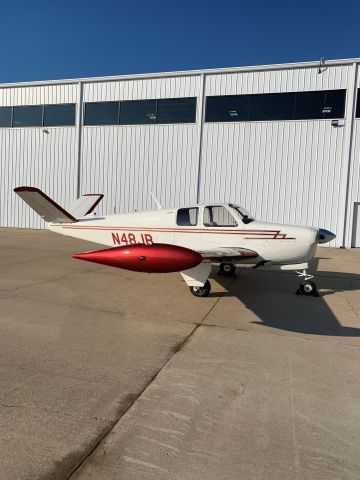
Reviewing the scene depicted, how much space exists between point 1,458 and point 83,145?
63.5 ft

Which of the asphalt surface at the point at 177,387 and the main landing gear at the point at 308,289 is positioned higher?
the main landing gear at the point at 308,289

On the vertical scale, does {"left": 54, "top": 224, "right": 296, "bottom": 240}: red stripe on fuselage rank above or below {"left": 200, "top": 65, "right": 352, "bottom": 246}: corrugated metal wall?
below

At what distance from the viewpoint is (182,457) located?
2449mm

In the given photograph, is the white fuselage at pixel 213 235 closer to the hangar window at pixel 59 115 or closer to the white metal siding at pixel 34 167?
the white metal siding at pixel 34 167

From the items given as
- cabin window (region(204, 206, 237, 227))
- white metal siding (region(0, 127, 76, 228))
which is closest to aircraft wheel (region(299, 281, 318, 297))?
cabin window (region(204, 206, 237, 227))

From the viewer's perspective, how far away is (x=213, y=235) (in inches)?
288

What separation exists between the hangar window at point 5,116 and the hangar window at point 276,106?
1272cm

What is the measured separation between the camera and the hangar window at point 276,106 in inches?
627

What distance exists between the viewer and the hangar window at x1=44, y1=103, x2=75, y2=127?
66.8 feet

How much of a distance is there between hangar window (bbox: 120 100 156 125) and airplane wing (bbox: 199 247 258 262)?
13595 millimetres

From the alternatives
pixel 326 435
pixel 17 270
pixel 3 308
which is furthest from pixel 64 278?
pixel 326 435

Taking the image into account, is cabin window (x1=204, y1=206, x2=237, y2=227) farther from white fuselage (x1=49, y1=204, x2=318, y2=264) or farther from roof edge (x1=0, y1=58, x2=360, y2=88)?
roof edge (x1=0, y1=58, x2=360, y2=88)

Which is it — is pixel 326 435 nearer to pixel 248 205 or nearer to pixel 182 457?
pixel 182 457

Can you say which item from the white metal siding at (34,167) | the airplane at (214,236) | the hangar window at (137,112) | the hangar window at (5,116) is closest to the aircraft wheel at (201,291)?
the airplane at (214,236)
